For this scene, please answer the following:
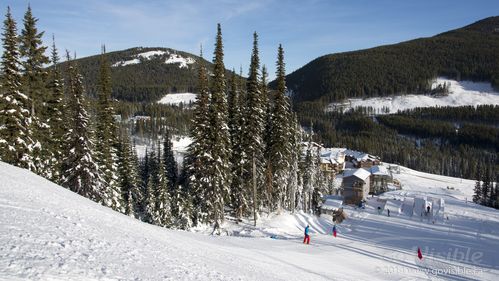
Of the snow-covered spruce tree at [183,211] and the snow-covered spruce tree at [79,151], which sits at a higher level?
the snow-covered spruce tree at [79,151]

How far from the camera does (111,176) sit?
37.4m

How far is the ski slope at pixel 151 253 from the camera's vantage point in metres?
9.66

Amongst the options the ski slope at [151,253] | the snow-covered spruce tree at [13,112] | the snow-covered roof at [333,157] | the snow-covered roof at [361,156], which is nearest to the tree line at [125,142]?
the snow-covered spruce tree at [13,112]

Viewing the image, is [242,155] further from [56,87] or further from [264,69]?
[56,87]

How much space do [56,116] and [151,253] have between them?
2731 centimetres

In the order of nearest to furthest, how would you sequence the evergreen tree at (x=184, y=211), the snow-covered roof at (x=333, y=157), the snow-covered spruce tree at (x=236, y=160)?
the snow-covered spruce tree at (x=236, y=160), the evergreen tree at (x=184, y=211), the snow-covered roof at (x=333, y=157)

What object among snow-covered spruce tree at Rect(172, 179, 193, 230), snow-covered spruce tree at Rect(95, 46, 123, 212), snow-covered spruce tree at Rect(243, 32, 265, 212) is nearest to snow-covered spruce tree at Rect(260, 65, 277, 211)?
snow-covered spruce tree at Rect(243, 32, 265, 212)

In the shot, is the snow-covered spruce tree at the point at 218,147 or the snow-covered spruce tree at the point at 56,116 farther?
the snow-covered spruce tree at the point at 218,147

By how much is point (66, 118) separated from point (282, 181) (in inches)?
1014

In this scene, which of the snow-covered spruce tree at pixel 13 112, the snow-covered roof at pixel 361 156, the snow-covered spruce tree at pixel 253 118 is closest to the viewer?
the snow-covered spruce tree at pixel 13 112

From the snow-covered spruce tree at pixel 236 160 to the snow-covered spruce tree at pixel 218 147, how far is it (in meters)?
2.56

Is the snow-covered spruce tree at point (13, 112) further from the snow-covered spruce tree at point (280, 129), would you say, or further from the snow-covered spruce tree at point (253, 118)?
the snow-covered spruce tree at point (280, 129)

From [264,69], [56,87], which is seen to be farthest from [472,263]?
[56,87]

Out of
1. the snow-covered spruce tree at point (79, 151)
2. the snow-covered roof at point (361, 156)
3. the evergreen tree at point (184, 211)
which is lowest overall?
the evergreen tree at point (184, 211)
